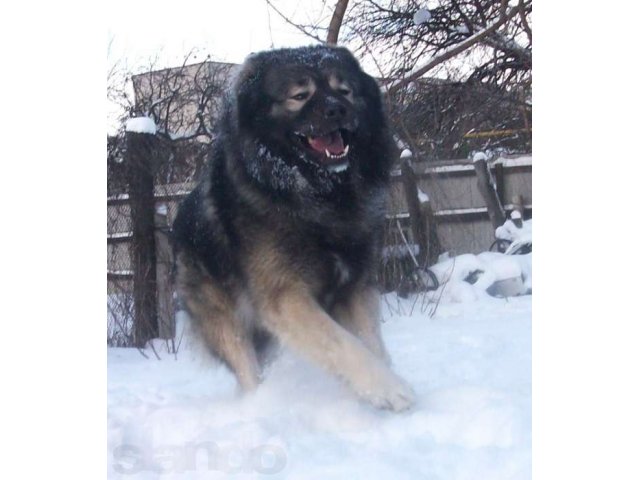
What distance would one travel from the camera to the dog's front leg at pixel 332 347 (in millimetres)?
2086

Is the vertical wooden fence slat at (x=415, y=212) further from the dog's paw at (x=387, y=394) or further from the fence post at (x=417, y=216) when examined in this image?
the dog's paw at (x=387, y=394)

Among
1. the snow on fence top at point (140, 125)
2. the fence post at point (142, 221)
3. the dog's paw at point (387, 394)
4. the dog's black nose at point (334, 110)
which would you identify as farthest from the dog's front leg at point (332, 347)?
the snow on fence top at point (140, 125)

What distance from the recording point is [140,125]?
88.7 inches

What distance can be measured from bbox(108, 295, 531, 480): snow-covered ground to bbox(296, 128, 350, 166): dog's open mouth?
0.43 m

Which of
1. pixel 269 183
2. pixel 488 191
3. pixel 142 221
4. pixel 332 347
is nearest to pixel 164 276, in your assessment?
pixel 142 221

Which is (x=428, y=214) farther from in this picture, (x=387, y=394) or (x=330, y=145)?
(x=387, y=394)

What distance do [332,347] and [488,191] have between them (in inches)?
23.7

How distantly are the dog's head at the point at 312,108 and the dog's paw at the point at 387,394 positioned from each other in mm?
606

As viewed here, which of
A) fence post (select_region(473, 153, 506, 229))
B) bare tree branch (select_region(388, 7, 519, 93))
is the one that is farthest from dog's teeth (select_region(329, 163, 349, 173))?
fence post (select_region(473, 153, 506, 229))

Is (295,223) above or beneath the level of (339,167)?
beneath
